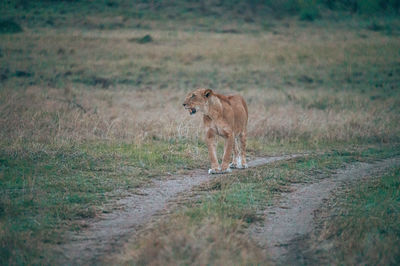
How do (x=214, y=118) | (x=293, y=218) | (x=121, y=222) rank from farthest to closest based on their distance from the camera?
(x=214, y=118) → (x=293, y=218) → (x=121, y=222)

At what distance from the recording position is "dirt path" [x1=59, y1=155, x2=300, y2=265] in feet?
15.6

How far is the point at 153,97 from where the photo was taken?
60.3ft

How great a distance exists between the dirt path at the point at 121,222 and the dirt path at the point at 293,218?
1494 mm

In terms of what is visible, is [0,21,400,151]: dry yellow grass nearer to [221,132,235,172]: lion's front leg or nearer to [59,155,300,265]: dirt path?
[221,132,235,172]: lion's front leg

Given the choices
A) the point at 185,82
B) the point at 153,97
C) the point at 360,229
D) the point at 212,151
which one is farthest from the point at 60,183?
the point at 185,82

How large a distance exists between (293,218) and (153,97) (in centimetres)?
1303

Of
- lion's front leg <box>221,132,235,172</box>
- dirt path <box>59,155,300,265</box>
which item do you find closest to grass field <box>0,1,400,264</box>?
dirt path <box>59,155,300,265</box>

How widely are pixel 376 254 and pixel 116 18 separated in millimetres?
31914

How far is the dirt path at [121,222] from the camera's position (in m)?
4.75

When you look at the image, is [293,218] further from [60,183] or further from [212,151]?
[60,183]

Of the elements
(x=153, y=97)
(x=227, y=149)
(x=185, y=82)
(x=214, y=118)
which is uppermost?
(x=214, y=118)

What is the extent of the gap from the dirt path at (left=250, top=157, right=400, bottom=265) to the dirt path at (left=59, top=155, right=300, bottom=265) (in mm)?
1494

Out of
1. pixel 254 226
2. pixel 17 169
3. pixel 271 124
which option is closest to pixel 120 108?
pixel 271 124

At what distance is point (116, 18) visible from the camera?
3381 centimetres
